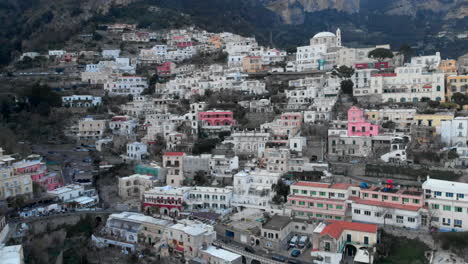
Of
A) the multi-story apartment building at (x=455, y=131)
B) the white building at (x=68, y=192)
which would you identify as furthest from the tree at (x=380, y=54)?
the white building at (x=68, y=192)

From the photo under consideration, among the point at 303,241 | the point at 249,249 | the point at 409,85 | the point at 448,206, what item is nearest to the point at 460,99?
the point at 409,85

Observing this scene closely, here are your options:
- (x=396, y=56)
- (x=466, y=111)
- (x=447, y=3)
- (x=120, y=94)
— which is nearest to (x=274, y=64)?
(x=396, y=56)

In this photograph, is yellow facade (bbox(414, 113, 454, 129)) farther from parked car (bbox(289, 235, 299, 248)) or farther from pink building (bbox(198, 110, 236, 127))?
pink building (bbox(198, 110, 236, 127))

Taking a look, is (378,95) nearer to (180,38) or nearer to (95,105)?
(95,105)

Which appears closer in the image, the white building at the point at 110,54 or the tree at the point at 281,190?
the tree at the point at 281,190

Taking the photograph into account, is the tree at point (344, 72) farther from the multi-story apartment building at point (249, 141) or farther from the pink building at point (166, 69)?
the pink building at point (166, 69)

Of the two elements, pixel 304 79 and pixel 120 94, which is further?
pixel 120 94
